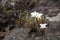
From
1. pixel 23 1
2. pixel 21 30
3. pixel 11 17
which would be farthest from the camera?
pixel 23 1

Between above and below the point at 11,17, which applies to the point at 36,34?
below

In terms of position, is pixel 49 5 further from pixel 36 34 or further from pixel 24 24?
pixel 36 34

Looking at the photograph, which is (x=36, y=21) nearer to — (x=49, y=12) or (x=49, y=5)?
(x=49, y=12)

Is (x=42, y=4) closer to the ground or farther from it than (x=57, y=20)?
farther from it

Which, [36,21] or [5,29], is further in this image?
[5,29]

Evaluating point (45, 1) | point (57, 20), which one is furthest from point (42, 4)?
point (57, 20)

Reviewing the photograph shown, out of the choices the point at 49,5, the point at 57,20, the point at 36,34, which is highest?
the point at 49,5

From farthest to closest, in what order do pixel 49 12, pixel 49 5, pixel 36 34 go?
1. pixel 49 5
2. pixel 49 12
3. pixel 36 34

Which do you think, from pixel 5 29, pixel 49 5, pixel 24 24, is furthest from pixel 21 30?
pixel 49 5

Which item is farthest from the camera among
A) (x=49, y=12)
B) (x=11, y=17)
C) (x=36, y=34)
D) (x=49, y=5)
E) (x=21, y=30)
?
(x=11, y=17)
